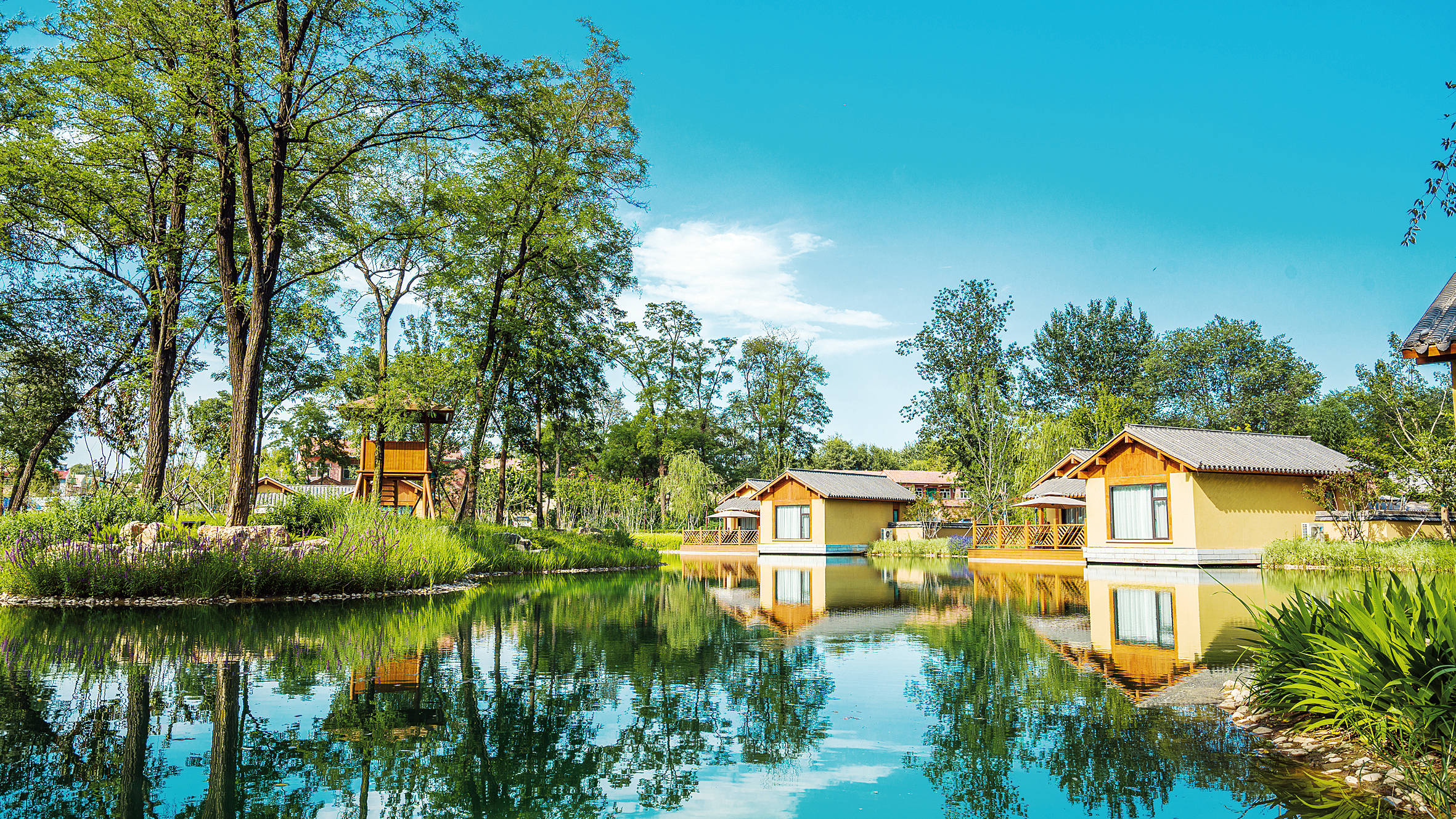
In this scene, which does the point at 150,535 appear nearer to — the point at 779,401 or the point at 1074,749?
the point at 1074,749

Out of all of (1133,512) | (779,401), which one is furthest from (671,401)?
(1133,512)

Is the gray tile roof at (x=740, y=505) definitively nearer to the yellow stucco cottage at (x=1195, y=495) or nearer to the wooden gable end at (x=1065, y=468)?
the wooden gable end at (x=1065, y=468)

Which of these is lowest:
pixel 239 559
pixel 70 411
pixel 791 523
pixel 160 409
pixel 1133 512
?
pixel 791 523

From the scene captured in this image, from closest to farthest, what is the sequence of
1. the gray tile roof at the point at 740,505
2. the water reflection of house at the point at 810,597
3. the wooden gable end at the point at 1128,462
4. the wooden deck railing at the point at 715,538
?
the water reflection of house at the point at 810,597 < the wooden gable end at the point at 1128,462 < the wooden deck railing at the point at 715,538 < the gray tile roof at the point at 740,505


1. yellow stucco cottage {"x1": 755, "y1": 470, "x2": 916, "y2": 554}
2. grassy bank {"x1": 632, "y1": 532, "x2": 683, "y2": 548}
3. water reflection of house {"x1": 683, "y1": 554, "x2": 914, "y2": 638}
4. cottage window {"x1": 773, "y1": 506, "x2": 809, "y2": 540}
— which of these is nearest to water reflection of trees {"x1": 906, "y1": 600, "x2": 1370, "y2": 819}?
water reflection of house {"x1": 683, "y1": 554, "x2": 914, "y2": 638}

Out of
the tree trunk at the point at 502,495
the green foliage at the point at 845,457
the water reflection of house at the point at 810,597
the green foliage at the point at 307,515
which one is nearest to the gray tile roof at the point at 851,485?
the water reflection of house at the point at 810,597

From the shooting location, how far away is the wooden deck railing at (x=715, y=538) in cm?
3853

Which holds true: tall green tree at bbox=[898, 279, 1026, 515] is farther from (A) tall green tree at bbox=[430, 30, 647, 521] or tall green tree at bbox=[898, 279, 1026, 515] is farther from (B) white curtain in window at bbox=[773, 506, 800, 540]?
(A) tall green tree at bbox=[430, 30, 647, 521]

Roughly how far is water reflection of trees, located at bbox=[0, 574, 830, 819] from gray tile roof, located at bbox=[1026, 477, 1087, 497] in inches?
946

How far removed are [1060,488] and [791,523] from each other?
11.4 meters

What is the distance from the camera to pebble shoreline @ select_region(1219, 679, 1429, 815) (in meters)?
3.63

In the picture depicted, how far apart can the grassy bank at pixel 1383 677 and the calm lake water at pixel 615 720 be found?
39 centimetres

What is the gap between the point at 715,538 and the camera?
127ft

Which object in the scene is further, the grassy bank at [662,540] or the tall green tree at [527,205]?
the grassy bank at [662,540]
